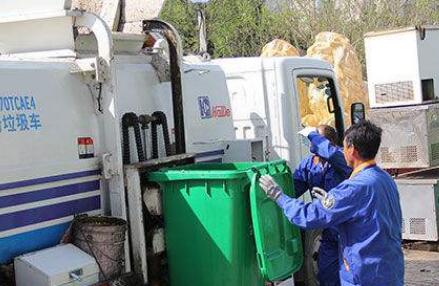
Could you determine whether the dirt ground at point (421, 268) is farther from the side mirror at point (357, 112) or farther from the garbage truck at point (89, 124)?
the garbage truck at point (89, 124)

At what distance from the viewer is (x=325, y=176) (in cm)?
500

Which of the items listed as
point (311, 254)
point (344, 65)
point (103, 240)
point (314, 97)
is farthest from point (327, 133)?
point (344, 65)

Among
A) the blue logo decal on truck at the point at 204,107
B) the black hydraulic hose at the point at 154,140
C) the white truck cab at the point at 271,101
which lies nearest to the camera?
the black hydraulic hose at the point at 154,140

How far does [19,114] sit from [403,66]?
6.02 meters

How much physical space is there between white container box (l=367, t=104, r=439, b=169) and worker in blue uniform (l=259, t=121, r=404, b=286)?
15.1 ft

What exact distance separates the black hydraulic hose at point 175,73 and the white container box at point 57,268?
126 centimetres

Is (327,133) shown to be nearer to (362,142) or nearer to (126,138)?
(362,142)

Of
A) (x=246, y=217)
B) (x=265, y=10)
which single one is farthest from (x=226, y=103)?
(x=265, y=10)

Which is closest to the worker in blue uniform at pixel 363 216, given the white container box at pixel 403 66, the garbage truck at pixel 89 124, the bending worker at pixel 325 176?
the bending worker at pixel 325 176

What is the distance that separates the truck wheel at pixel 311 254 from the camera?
5.83 m

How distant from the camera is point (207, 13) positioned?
21797 millimetres

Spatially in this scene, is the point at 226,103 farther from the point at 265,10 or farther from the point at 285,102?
the point at 265,10

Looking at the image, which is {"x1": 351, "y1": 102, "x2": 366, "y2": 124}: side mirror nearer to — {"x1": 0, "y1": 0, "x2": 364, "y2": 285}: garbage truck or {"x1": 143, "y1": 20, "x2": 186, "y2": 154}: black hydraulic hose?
{"x1": 0, "y1": 0, "x2": 364, "y2": 285}: garbage truck

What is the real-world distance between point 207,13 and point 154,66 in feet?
57.0
